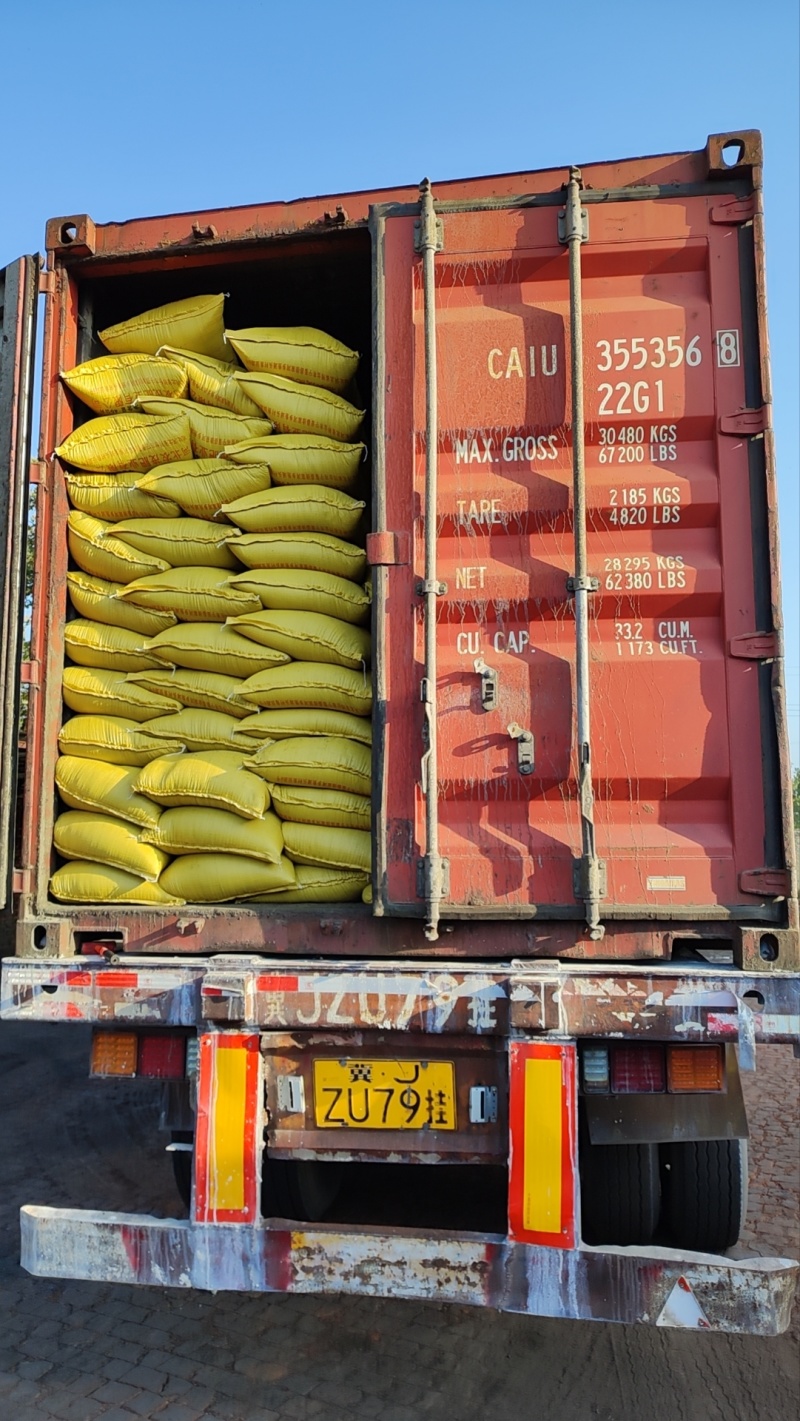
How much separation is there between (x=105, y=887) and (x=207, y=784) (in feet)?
1.56

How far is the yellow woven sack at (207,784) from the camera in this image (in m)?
3.09

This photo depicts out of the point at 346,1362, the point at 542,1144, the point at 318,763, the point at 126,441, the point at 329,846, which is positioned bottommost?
the point at 346,1362

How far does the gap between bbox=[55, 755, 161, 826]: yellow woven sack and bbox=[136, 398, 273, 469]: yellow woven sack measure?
3.76 ft

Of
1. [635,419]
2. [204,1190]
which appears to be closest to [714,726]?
[635,419]

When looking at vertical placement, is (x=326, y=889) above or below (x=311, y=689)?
below

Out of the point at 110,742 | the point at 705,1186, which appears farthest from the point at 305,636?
the point at 705,1186

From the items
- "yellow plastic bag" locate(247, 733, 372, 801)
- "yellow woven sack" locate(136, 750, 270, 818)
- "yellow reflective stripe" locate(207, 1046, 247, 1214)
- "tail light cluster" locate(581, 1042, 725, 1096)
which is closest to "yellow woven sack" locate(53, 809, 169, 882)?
"yellow woven sack" locate(136, 750, 270, 818)

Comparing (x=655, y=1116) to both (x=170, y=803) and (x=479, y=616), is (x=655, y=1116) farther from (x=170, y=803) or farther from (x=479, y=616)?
(x=170, y=803)

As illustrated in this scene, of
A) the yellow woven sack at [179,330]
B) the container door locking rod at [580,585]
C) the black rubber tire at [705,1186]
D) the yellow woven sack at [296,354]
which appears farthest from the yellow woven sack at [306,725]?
the black rubber tire at [705,1186]

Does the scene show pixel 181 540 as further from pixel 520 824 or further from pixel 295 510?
pixel 520 824

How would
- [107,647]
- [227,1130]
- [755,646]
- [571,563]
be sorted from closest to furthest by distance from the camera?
[227,1130] < [755,646] < [571,563] < [107,647]

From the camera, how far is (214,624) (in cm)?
334

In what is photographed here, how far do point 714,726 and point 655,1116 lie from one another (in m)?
1.14

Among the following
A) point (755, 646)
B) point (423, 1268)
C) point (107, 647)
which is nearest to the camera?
point (423, 1268)
